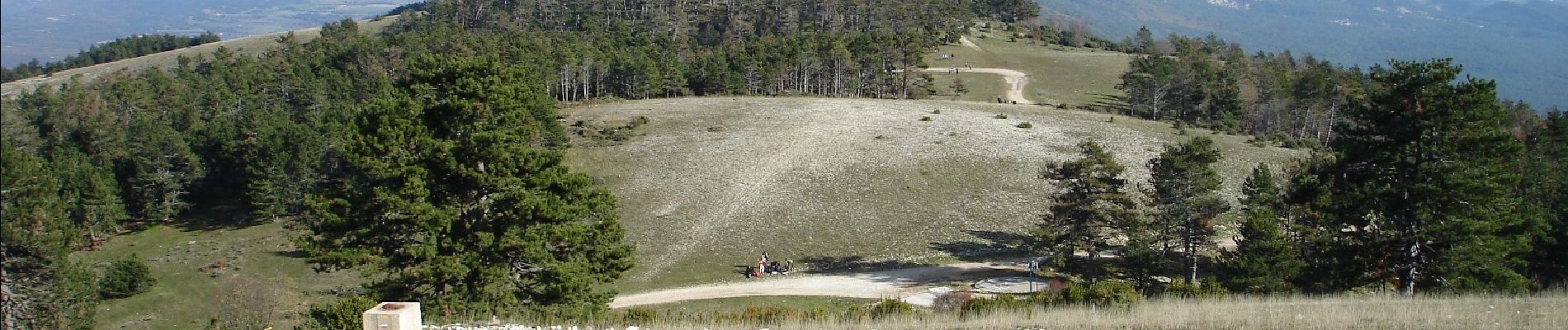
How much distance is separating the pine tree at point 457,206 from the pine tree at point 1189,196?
2429cm

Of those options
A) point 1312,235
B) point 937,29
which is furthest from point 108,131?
point 937,29

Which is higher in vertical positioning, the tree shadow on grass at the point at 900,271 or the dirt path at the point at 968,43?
the dirt path at the point at 968,43

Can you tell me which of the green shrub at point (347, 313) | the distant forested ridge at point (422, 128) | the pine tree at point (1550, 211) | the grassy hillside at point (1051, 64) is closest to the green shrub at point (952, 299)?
the distant forested ridge at point (422, 128)

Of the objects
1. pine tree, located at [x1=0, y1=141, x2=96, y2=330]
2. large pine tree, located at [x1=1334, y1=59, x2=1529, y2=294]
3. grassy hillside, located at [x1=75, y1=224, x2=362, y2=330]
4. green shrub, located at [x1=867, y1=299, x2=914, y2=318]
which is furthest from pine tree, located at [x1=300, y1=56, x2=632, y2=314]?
large pine tree, located at [x1=1334, y1=59, x2=1529, y2=294]

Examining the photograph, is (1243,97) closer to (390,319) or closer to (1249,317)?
(1249,317)

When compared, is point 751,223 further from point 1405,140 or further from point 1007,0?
point 1007,0

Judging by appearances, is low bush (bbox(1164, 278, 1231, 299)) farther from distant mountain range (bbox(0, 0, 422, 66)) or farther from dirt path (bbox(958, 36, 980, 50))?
dirt path (bbox(958, 36, 980, 50))

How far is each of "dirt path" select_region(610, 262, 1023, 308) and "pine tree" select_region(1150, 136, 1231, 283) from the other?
7.01m

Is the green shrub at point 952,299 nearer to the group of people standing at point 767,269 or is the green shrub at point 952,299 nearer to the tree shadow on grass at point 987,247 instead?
the tree shadow on grass at point 987,247

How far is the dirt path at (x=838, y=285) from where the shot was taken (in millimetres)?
38719

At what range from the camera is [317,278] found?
1989 inches

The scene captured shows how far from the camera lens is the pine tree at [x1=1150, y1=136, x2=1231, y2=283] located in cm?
3825

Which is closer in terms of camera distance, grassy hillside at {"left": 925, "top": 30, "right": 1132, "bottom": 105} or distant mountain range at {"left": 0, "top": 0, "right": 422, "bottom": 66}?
distant mountain range at {"left": 0, "top": 0, "right": 422, "bottom": 66}

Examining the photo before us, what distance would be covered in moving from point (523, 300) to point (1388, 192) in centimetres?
2446
